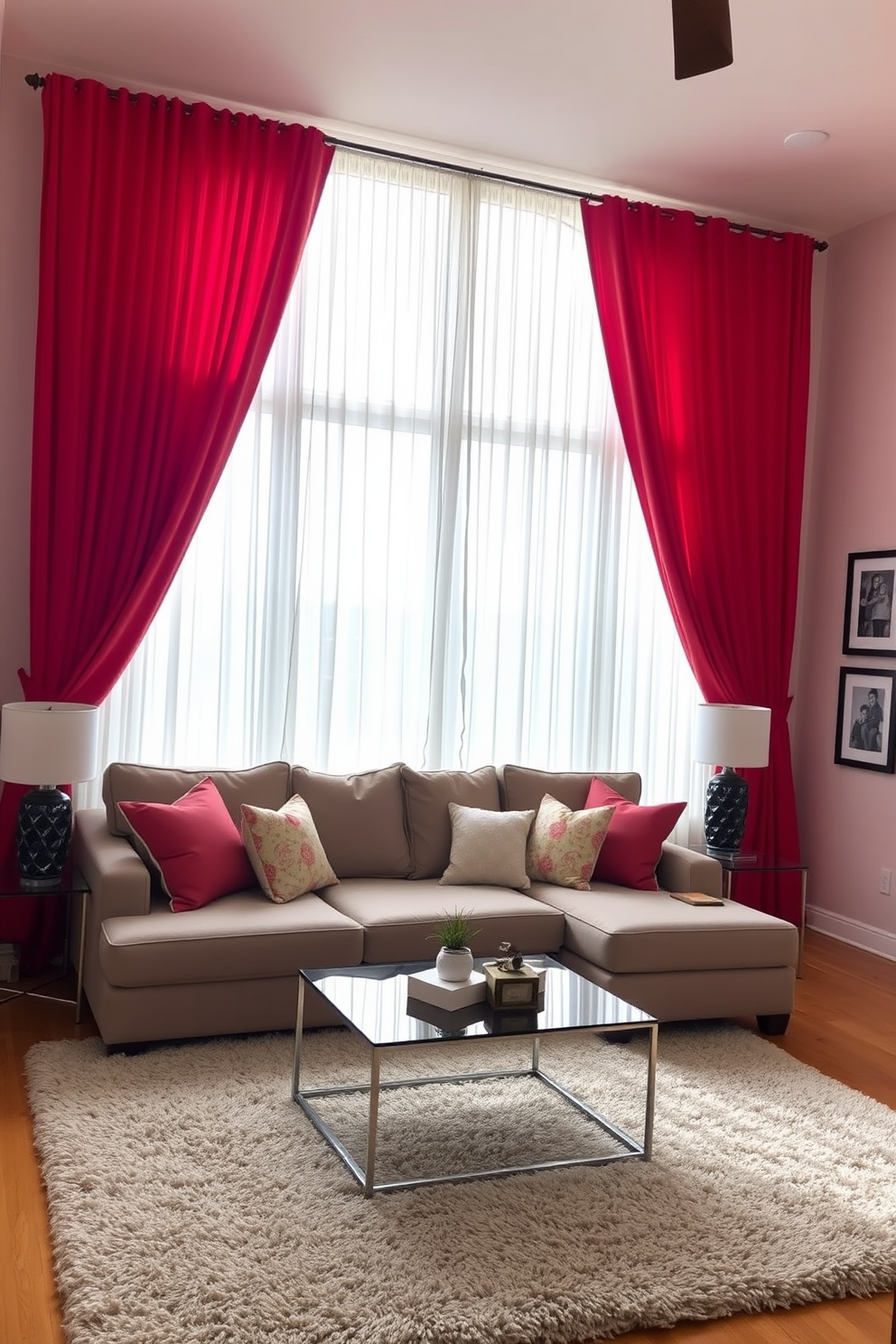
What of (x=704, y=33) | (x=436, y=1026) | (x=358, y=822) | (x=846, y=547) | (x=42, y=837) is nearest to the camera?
(x=704, y=33)

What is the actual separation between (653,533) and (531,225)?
1.52m

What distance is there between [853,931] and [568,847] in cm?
193

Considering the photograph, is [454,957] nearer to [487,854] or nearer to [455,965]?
[455,965]

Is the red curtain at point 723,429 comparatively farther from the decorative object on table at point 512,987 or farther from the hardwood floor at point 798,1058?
the decorative object on table at point 512,987

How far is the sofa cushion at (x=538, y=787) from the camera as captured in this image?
187 inches

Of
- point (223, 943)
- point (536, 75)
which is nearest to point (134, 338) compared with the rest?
point (536, 75)

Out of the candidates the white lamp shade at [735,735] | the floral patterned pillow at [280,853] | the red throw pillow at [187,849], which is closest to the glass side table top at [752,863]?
the white lamp shade at [735,735]

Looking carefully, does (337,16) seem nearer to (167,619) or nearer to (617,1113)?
(167,619)

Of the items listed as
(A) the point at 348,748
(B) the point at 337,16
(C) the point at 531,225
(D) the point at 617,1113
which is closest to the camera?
(D) the point at 617,1113

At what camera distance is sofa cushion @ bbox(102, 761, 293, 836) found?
4.16 meters

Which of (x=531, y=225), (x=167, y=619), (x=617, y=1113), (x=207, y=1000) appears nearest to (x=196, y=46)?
(x=531, y=225)

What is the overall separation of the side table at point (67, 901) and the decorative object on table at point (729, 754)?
2599 mm

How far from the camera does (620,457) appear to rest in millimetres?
5398

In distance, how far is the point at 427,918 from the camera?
3924 mm
